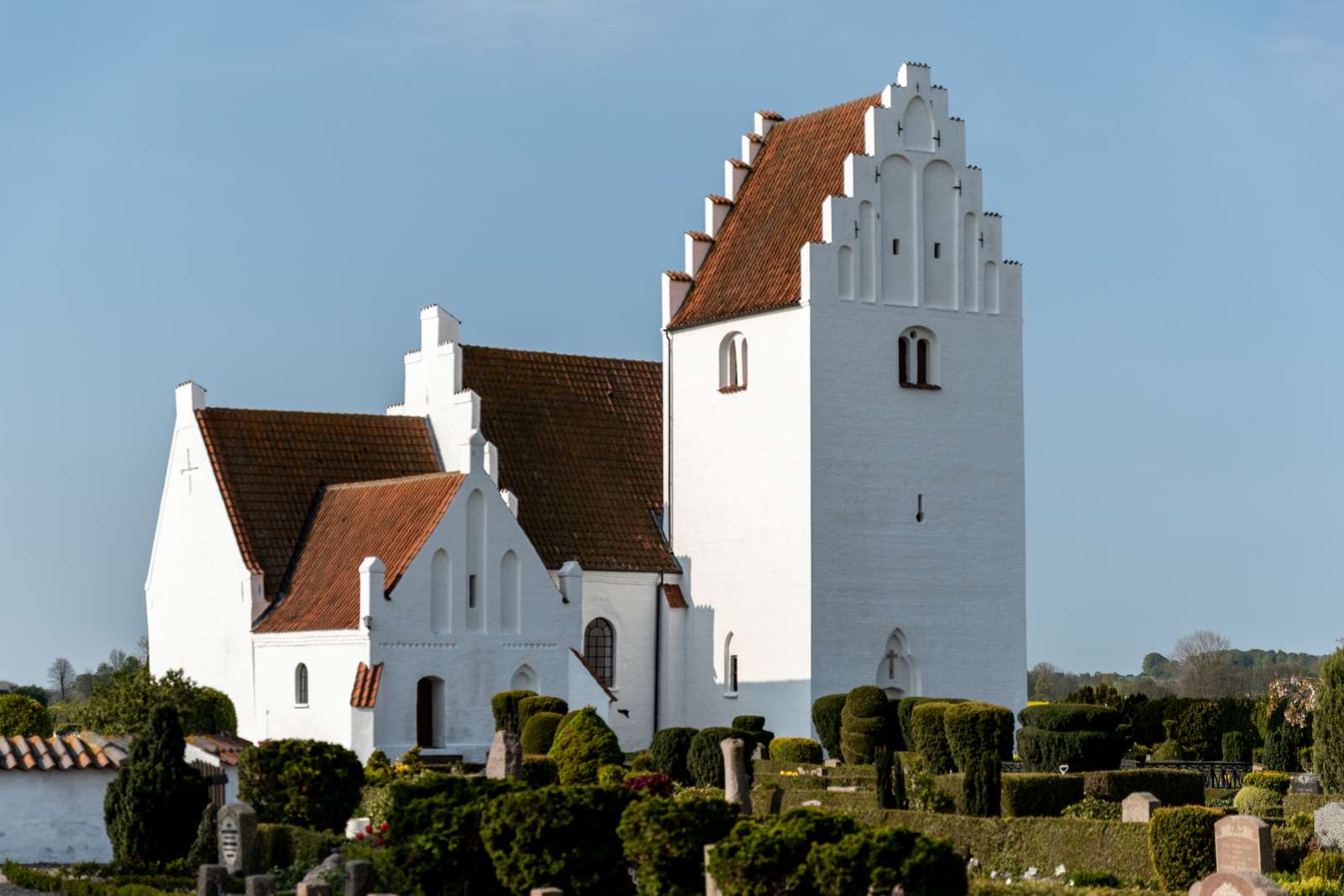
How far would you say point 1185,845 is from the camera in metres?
27.1

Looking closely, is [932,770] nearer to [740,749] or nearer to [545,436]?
[740,749]

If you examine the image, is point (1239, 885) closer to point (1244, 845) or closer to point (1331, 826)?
point (1244, 845)

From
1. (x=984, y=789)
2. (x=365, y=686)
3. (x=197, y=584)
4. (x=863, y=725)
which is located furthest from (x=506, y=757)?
(x=197, y=584)

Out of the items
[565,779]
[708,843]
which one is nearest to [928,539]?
[565,779]

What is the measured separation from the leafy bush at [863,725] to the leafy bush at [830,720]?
62cm

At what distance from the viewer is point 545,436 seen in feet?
166

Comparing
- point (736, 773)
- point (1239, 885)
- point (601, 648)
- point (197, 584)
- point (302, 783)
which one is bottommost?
point (1239, 885)

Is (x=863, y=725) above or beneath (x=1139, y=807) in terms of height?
above

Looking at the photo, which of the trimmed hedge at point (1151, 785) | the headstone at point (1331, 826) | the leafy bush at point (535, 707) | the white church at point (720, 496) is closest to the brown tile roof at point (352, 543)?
the white church at point (720, 496)

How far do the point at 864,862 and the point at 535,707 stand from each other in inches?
833

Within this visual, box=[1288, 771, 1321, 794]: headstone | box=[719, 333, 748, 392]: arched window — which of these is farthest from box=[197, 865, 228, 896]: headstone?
box=[719, 333, 748, 392]: arched window

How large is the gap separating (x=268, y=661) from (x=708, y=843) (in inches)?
866

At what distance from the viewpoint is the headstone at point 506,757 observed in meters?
33.6

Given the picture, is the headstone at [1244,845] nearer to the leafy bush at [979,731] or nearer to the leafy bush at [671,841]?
the leafy bush at [671,841]
